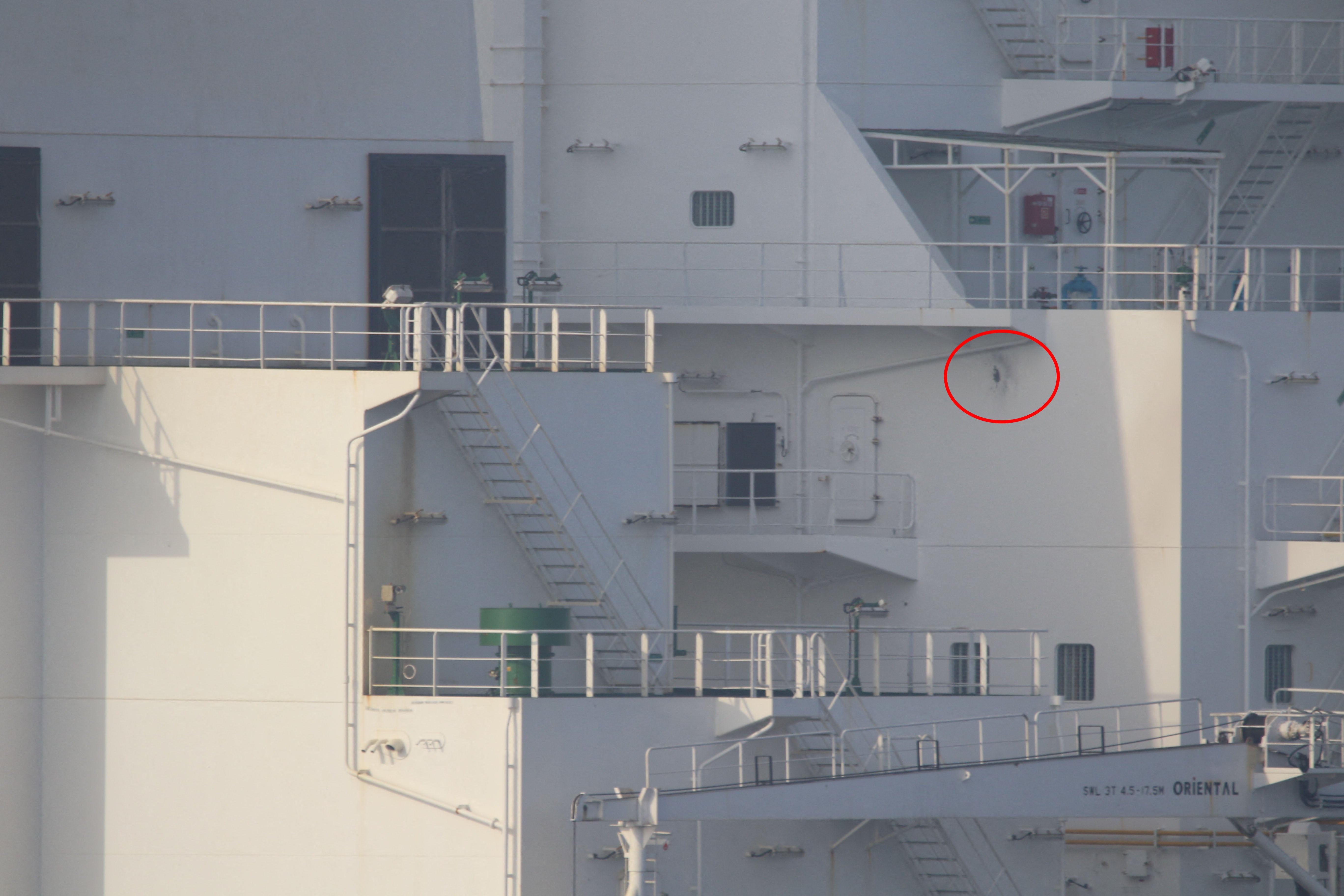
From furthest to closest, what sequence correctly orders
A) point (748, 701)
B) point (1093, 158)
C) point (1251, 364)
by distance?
point (1093, 158) → point (1251, 364) → point (748, 701)

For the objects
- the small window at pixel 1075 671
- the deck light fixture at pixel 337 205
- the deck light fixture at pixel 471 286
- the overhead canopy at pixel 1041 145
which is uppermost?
the overhead canopy at pixel 1041 145

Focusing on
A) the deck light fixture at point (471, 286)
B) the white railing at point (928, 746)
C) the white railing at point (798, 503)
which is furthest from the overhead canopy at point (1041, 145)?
the white railing at point (928, 746)

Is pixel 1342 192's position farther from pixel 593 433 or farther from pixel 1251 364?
pixel 593 433

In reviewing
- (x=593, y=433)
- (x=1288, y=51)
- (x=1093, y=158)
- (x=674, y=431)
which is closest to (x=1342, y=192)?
(x=1288, y=51)

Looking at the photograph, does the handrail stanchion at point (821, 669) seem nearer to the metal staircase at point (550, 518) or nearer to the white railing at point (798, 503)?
the metal staircase at point (550, 518)

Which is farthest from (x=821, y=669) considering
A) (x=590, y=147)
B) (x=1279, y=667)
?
(x=590, y=147)

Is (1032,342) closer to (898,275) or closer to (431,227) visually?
(898,275)

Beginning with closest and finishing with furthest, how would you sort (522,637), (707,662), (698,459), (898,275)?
1. (522,637)
2. (707,662)
3. (698,459)
4. (898,275)
